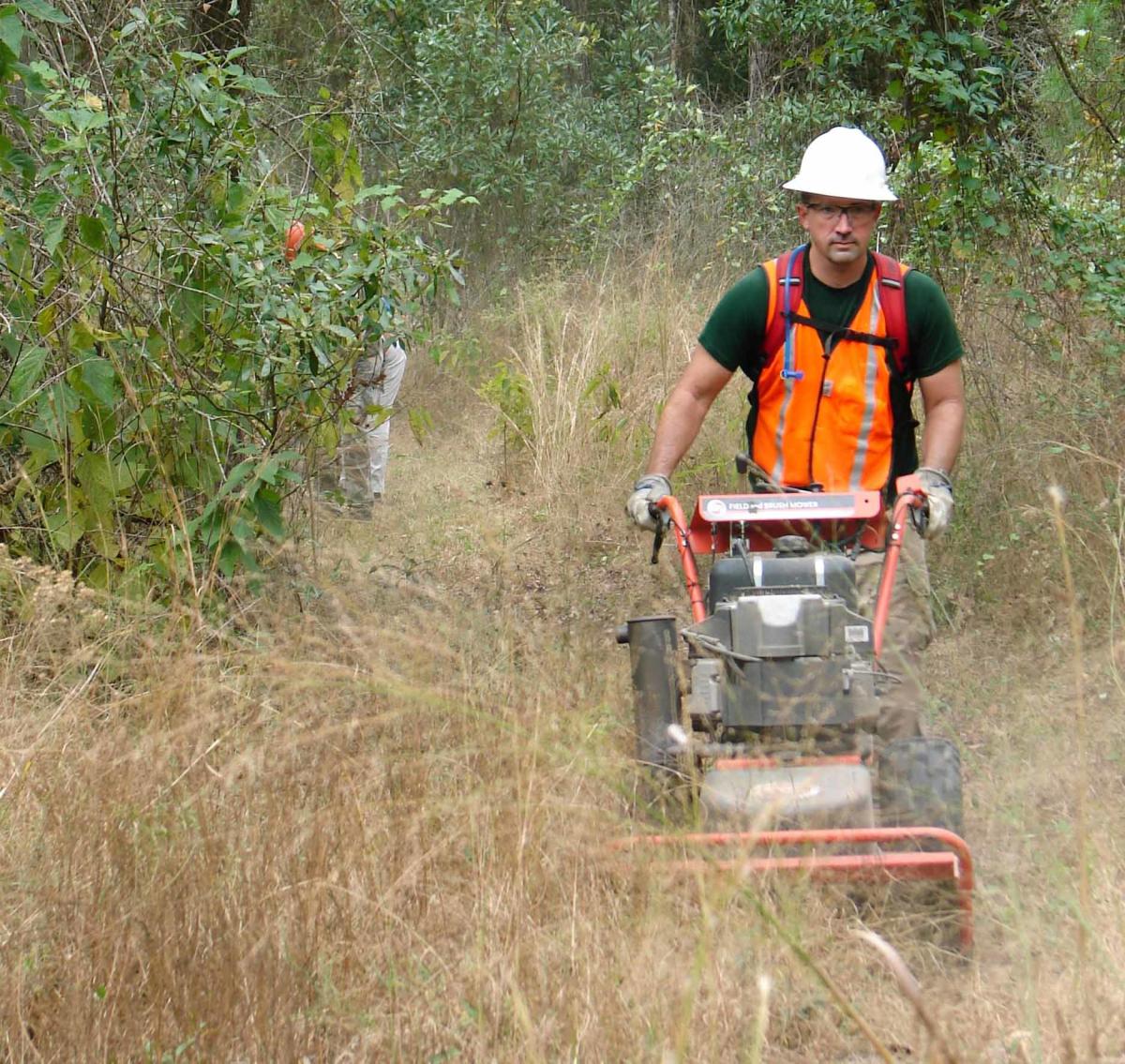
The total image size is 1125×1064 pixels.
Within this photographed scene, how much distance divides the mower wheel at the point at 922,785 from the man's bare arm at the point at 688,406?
131 centimetres

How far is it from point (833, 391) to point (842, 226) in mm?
452

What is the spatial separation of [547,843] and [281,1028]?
2.58 feet

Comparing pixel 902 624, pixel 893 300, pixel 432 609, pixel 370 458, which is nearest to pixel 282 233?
pixel 432 609

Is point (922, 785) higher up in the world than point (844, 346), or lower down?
lower down

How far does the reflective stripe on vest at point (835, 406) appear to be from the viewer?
434 cm

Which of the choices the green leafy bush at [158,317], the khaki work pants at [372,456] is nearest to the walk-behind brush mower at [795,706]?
the green leafy bush at [158,317]

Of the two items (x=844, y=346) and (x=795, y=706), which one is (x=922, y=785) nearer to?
(x=795, y=706)

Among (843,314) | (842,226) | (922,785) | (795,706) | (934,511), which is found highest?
(842,226)

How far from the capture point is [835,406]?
14.2 ft

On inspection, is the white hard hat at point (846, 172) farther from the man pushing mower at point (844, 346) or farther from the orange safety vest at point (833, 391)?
the orange safety vest at point (833, 391)

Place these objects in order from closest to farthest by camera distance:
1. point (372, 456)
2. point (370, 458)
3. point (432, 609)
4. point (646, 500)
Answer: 1. point (646, 500)
2. point (432, 609)
3. point (370, 458)
4. point (372, 456)

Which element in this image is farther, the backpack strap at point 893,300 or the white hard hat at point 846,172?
the backpack strap at point 893,300

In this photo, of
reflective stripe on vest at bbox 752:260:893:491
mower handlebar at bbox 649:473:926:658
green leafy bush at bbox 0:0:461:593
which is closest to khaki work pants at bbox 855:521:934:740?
mower handlebar at bbox 649:473:926:658

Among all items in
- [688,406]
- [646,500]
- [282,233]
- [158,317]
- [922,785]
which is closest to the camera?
[922,785]
